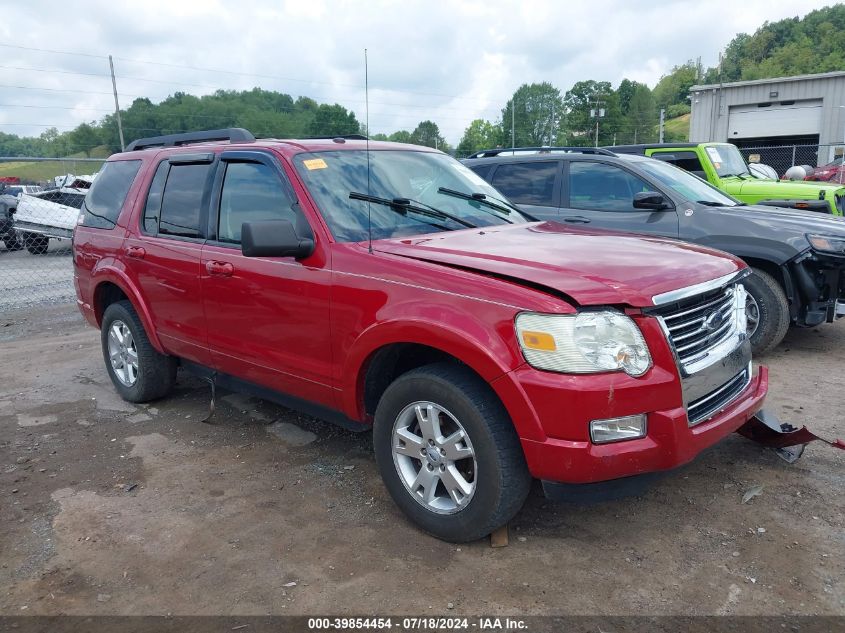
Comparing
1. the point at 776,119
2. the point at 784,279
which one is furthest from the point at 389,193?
the point at 776,119

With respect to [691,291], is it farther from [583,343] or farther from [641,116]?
[641,116]

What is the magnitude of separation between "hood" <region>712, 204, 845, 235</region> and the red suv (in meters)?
2.72

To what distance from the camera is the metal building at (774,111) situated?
31.0 m

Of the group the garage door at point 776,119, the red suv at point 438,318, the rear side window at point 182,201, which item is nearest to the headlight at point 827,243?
the red suv at point 438,318

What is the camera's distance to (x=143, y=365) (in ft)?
16.6

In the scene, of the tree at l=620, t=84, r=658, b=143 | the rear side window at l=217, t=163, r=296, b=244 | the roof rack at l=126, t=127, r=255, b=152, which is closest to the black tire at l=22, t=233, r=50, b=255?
the roof rack at l=126, t=127, r=255, b=152

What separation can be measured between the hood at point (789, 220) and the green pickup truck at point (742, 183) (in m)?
2.16

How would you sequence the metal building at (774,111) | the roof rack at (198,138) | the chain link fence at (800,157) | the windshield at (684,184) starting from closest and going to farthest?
the roof rack at (198,138) → the windshield at (684,184) → the chain link fence at (800,157) → the metal building at (774,111)

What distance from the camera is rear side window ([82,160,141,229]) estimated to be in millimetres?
5133

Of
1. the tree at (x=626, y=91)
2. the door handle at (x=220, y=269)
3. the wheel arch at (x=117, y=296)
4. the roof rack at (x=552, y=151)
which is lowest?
the wheel arch at (x=117, y=296)

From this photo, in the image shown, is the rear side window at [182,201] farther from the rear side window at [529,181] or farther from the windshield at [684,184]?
the windshield at [684,184]

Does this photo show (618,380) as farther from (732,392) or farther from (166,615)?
(166,615)

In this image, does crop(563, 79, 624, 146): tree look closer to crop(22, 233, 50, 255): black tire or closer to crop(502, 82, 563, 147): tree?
crop(502, 82, 563, 147): tree

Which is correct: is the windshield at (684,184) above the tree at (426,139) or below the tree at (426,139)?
below
